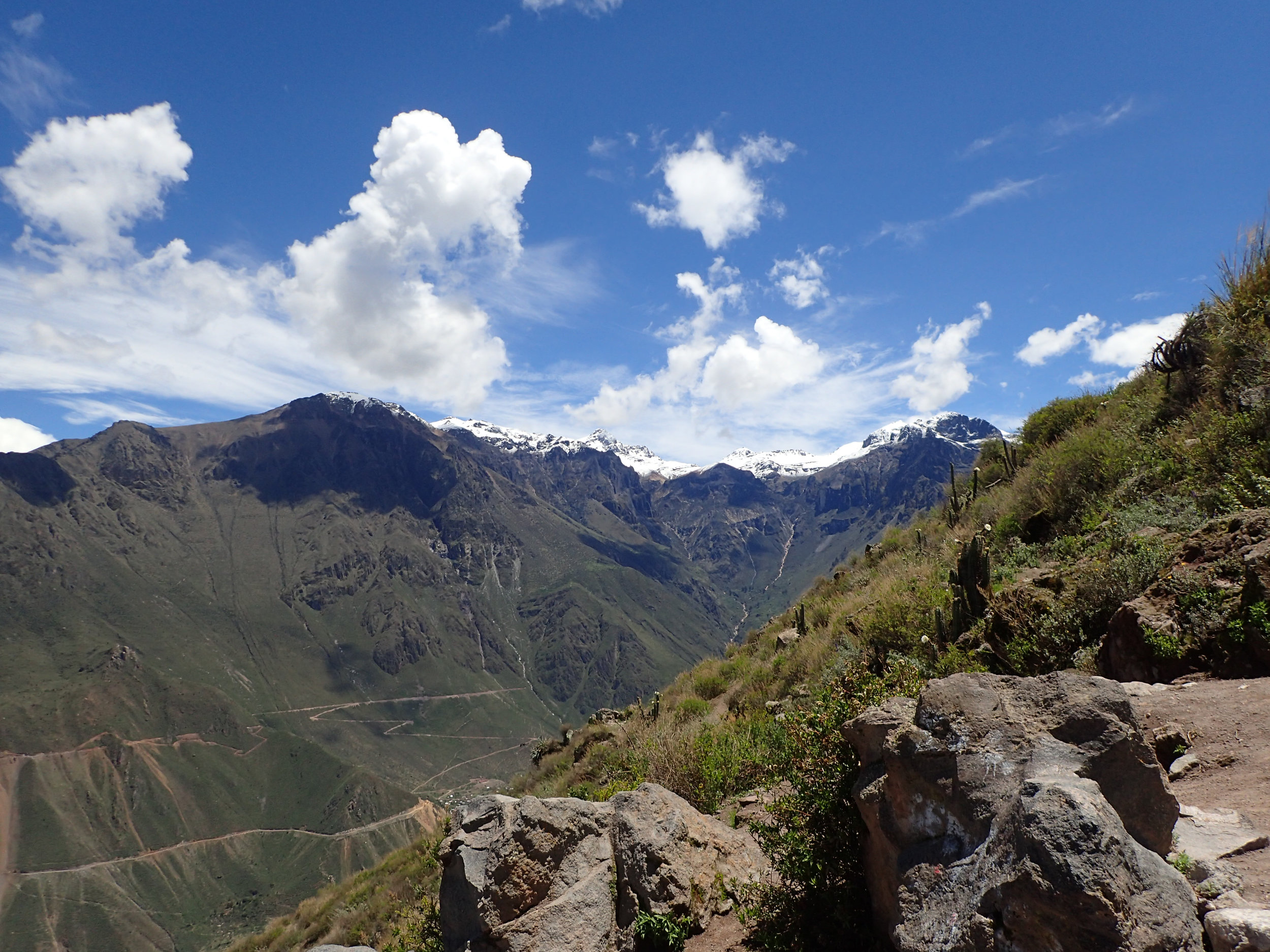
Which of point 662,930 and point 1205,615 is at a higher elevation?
point 1205,615

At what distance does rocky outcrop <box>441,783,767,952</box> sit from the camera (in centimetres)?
578

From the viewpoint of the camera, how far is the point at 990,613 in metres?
8.58

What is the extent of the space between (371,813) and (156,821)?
61222 mm

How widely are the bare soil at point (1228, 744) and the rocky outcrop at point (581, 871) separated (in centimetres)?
384

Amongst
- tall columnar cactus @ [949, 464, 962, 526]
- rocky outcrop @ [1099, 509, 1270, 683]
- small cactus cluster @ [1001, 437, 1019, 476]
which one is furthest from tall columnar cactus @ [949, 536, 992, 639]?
small cactus cluster @ [1001, 437, 1019, 476]

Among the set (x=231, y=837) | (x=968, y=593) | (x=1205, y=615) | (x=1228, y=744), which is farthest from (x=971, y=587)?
(x=231, y=837)

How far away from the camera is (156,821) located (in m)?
188

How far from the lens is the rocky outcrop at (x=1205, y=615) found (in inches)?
239

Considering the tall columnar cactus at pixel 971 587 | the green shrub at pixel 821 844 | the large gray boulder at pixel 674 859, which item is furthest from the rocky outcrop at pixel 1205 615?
the large gray boulder at pixel 674 859

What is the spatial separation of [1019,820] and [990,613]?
20.3 ft

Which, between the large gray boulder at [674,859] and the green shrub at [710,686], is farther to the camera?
the green shrub at [710,686]

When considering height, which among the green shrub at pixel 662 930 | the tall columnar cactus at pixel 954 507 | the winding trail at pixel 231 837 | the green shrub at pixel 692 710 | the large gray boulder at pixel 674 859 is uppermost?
the tall columnar cactus at pixel 954 507

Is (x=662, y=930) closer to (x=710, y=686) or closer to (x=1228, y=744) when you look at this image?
(x=1228, y=744)

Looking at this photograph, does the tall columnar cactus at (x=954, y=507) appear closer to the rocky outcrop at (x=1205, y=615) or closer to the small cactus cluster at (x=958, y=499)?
the small cactus cluster at (x=958, y=499)
